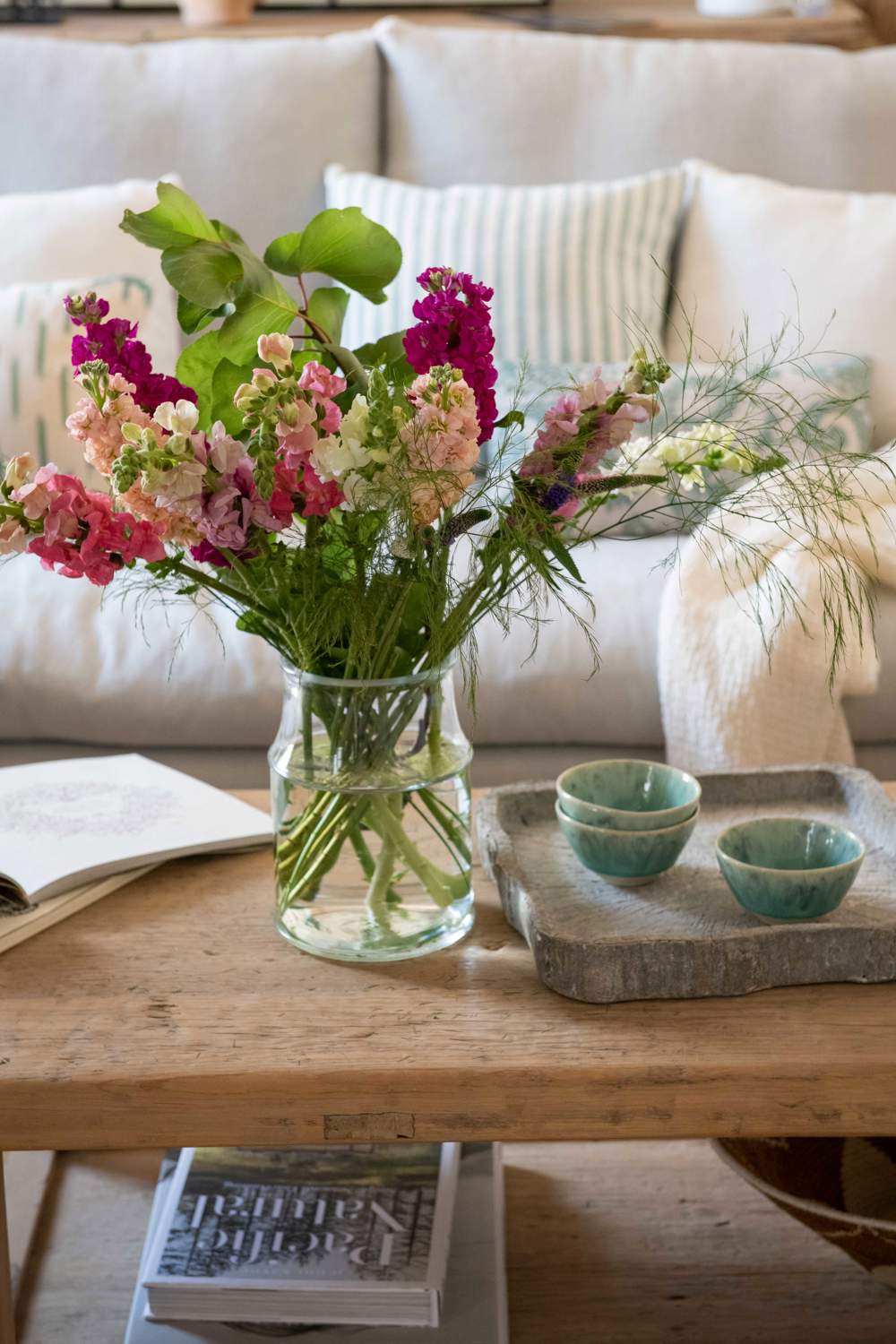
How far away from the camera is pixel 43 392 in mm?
1992

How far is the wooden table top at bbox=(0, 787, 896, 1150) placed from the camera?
844 millimetres

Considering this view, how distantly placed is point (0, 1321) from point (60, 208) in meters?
1.63

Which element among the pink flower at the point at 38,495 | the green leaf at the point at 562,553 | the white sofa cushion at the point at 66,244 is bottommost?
the green leaf at the point at 562,553

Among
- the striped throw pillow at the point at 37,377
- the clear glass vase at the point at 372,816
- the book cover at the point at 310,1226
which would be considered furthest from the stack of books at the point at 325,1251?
the striped throw pillow at the point at 37,377

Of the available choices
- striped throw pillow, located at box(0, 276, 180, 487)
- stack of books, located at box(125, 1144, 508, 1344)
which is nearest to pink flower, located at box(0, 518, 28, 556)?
stack of books, located at box(125, 1144, 508, 1344)

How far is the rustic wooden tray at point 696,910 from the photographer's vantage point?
35.8 inches

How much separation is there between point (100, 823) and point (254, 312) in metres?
0.48

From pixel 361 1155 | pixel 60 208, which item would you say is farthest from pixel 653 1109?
pixel 60 208

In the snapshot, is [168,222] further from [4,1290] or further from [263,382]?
[4,1290]

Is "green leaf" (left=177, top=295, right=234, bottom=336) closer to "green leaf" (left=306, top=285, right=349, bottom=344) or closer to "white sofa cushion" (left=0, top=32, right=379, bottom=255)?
"green leaf" (left=306, top=285, right=349, bottom=344)

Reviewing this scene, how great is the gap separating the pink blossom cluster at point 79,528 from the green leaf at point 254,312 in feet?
0.40

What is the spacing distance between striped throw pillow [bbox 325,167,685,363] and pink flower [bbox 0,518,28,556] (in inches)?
54.3

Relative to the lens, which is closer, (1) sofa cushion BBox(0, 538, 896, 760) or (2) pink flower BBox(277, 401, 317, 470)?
(2) pink flower BBox(277, 401, 317, 470)

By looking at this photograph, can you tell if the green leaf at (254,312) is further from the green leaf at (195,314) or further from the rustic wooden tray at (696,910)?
the rustic wooden tray at (696,910)
